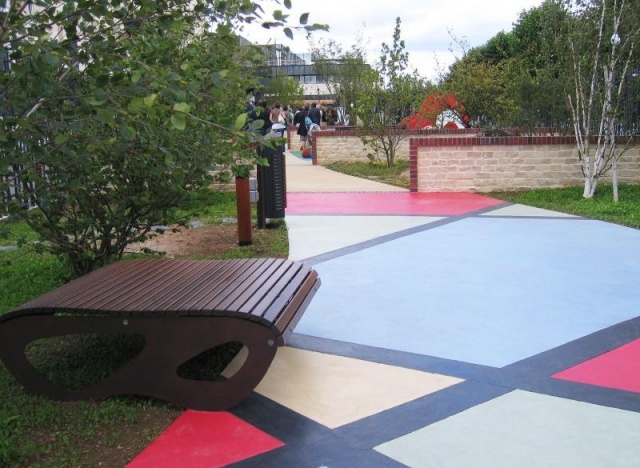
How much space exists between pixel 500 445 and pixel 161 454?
1703 millimetres

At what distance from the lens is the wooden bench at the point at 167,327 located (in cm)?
403

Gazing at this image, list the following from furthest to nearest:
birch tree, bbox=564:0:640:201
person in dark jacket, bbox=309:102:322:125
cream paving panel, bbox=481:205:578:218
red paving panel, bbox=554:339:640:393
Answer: person in dark jacket, bbox=309:102:322:125 < birch tree, bbox=564:0:640:201 < cream paving panel, bbox=481:205:578:218 < red paving panel, bbox=554:339:640:393

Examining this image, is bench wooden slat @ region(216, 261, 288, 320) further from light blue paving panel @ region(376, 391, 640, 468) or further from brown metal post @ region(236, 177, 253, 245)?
brown metal post @ region(236, 177, 253, 245)

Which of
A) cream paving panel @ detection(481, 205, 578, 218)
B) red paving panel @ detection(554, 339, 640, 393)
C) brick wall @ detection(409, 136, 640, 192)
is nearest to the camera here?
red paving panel @ detection(554, 339, 640, 393)

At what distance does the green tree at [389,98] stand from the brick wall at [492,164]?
18.0 feet

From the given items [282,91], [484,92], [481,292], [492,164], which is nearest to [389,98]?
[484,92]

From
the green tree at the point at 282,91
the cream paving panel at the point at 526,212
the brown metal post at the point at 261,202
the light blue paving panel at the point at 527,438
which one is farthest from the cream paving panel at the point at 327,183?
the green tree at the point at 282,91

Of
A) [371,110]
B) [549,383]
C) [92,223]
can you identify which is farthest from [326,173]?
[549,383]

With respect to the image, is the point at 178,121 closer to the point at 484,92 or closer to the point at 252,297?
the point at 252,297

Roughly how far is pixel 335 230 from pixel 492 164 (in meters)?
5.06

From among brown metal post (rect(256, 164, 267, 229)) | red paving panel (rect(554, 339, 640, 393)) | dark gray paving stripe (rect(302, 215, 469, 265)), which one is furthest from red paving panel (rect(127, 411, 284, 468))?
brown metal post (rect(256, 164, 267, 229))

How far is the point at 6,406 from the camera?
435 centimetres

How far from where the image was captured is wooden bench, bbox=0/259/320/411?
13.2 feet

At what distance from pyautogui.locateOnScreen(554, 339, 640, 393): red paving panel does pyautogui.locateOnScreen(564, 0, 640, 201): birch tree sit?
7.82 metres
